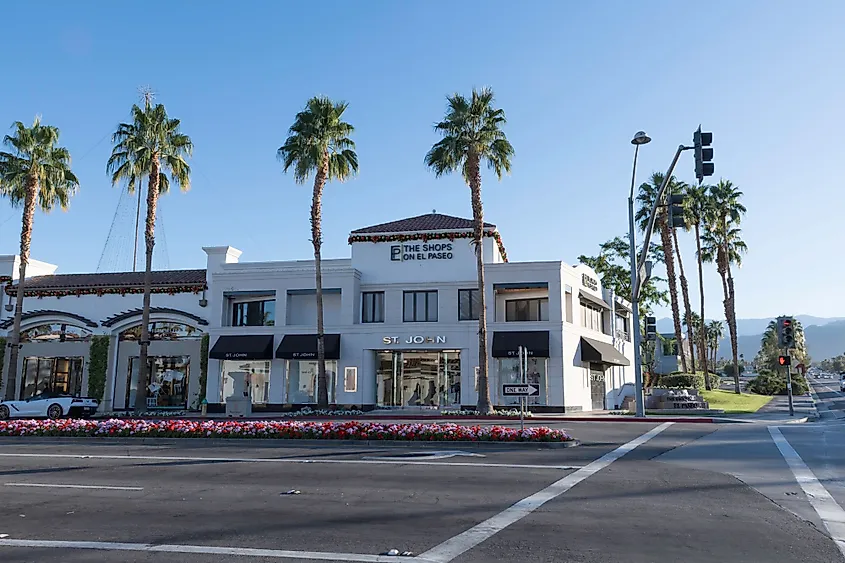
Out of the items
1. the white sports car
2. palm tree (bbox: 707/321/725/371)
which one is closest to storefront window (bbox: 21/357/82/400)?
the white sports car

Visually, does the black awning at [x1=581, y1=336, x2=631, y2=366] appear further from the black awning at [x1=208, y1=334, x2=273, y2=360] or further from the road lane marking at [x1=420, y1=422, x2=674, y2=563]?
the road lane marking at [x1=420, y1=422, x2=674, y2=563]

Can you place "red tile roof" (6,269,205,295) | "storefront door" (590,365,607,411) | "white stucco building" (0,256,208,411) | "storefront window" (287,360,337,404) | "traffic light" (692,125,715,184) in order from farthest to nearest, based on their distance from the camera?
1. "red tile roof" (6,269,205,295)
2. "white stucco building" (0,256,208,411)
3. "storefront door" (590,365,607,411)
4. "storefront window" (287,360,337,404)
5. "traffic light" (692,125,715,184)

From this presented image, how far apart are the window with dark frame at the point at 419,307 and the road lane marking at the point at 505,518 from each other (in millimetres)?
20833

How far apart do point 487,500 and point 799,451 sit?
390 inches

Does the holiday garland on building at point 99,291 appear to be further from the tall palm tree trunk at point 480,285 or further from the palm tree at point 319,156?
the tall palm tree trunk at point 480,285

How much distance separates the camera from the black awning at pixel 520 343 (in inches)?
1284

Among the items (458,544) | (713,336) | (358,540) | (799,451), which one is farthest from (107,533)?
(713,336)

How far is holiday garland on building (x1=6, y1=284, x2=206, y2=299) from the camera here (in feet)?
128

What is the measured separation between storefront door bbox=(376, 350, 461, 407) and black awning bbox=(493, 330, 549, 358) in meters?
2.19

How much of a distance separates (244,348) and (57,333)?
40.7 ft

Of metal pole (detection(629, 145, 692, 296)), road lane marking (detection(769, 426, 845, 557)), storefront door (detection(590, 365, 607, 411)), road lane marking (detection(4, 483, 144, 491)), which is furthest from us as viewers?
storefront door (detection(590, 365, 607, 411))

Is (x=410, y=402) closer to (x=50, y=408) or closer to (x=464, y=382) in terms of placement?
(x=464, y=382)

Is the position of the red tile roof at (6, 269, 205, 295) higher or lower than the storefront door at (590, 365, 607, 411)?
higher

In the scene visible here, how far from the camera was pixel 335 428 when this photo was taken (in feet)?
62.8
